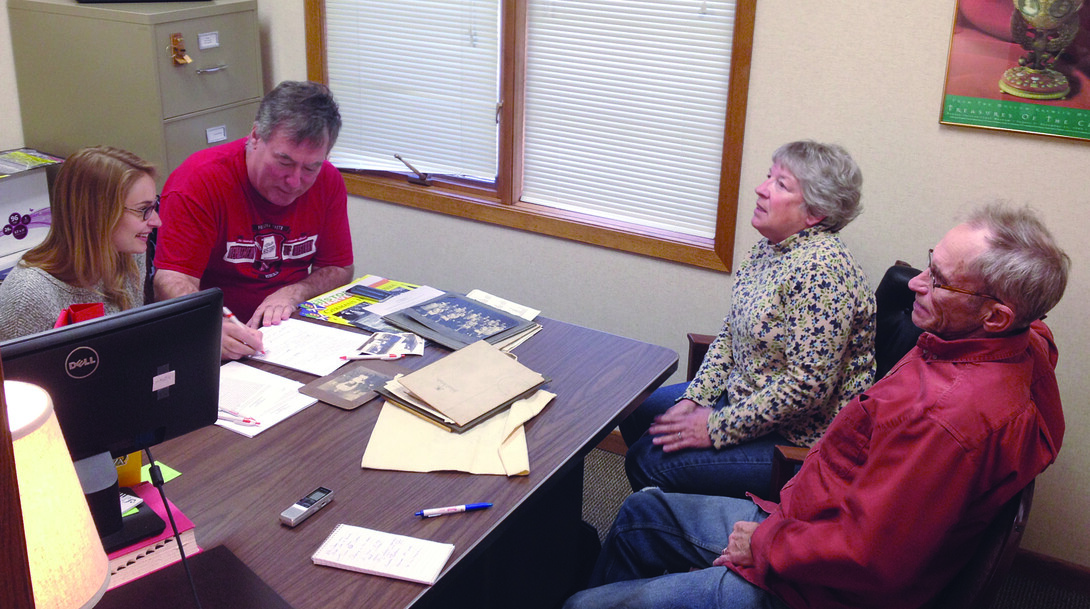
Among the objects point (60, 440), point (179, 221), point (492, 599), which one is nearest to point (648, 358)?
point (492, 599)

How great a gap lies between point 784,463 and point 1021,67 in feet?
4.27

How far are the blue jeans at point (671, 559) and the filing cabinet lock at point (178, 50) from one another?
234 centimetres

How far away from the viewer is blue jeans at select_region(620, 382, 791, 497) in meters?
2.14

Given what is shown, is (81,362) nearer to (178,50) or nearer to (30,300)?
(30,300)

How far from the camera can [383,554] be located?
54.8 inches

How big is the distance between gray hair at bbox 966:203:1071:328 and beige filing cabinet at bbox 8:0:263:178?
278cm

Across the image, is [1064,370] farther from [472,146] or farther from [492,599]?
[472,146]

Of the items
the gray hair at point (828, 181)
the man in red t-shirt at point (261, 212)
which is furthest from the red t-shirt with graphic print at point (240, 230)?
the gray hair at point (828, 181)

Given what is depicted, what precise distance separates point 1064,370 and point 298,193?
88.9 inches

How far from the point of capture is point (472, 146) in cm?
336

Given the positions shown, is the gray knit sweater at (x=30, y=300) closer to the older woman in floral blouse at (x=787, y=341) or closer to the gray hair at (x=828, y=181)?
the older woman in floral blouse at (x=787, y=341)

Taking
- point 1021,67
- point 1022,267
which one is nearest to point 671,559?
point 1022,267

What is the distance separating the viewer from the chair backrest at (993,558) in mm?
1315

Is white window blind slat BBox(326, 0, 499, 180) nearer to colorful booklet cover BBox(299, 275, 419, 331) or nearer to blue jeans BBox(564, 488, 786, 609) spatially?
colorful booklet cover BBox(299, 275, 419, 331)
